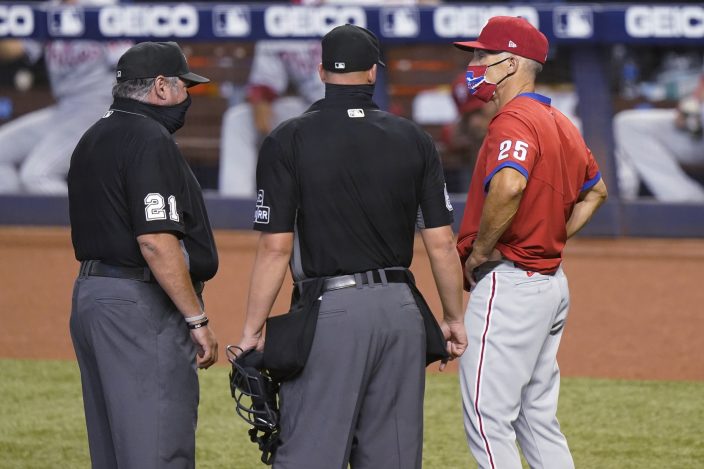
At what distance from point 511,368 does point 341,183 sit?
0.93 m

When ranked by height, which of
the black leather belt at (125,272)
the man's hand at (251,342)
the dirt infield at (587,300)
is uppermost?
the black leather belt at (125,272)

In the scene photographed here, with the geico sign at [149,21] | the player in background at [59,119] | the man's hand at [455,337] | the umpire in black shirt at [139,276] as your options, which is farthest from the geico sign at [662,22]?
the umpire in black shirt at [139,276]

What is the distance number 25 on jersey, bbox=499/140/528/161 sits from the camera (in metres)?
4.11

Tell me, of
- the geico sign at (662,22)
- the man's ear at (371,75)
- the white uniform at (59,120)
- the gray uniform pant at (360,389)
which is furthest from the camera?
the white uniform at (59,120)

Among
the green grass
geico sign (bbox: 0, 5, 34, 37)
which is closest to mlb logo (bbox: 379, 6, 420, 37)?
geico sign (bbox: 0, 5, 34, 37)

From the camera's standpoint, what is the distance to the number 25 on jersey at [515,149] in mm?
4109

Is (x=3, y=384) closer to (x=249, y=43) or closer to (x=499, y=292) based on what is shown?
(x=499, y=292)

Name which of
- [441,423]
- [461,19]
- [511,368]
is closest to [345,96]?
[511,368]

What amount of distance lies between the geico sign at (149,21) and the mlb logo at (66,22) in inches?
8.5

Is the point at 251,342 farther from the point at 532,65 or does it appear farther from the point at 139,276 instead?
the point at 532,65

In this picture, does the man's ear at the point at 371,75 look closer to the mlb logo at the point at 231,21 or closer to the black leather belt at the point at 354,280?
the black leather belt at the point at 354,280

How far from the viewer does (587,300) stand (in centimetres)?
930

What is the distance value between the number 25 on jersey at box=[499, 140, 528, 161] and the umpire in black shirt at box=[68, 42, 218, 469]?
1.07 meters

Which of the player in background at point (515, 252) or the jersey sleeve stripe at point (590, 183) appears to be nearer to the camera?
the player in background at point (515, 252)
